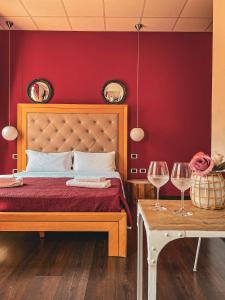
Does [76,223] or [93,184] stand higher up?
[93,184]

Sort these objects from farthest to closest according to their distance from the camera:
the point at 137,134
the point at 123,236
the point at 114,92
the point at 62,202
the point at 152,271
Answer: the point at 114,92, the point at 137,134, the point at 62,202, the point at 123,236, the point at 152,271

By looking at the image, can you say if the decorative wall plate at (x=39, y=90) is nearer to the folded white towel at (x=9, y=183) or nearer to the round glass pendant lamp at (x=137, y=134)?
the round glass pendant lamp at (x=137, y=134)

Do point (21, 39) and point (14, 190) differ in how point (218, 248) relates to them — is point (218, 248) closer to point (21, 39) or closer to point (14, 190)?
point (14, 190)

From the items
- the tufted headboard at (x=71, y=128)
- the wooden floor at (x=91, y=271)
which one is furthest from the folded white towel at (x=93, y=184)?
the tufted headboard at (x=71, y=128)

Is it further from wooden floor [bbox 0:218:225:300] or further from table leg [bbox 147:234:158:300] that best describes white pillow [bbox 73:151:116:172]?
table leg [bbox 147:234:158:300]

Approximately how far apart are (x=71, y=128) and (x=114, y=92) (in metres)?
0.93

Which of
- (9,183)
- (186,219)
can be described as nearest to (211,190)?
(186,219)

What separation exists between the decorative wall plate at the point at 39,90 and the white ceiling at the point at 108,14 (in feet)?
2.86

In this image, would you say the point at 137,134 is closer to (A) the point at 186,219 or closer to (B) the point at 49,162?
(B) the point at 49,162

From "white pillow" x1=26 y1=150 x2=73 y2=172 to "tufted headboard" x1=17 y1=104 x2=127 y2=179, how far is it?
0.23 meters

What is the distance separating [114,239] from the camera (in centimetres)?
269

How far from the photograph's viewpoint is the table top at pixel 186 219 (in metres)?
1.06

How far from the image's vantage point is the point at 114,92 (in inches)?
197

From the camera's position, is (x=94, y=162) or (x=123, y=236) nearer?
(x=123, y=236)
